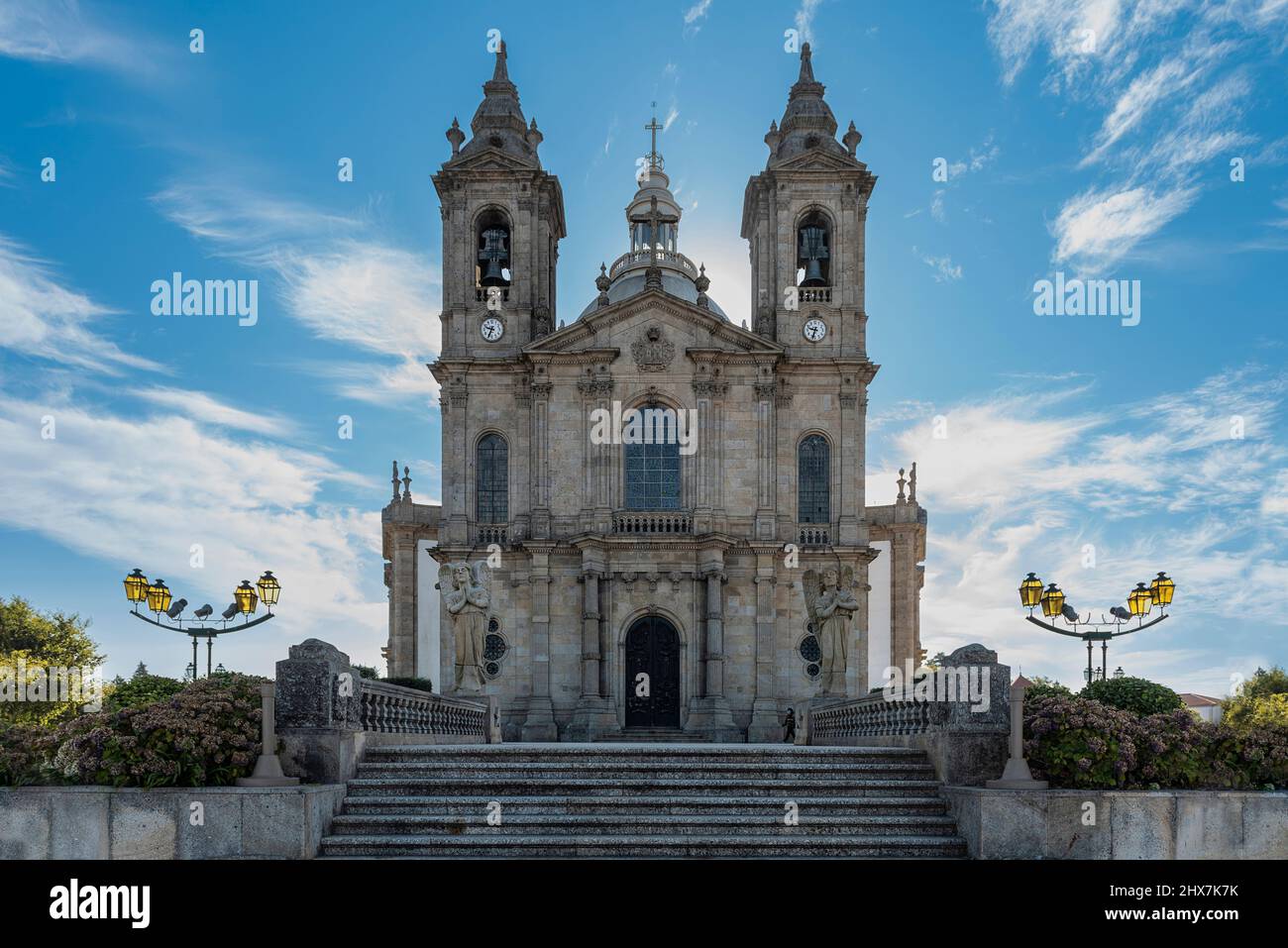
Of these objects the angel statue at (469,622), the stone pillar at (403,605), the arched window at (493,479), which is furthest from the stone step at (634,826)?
the stone pillar at (403,605)

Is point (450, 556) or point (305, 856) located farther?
point (450, 556)

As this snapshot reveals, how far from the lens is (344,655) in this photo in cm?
A: 1257

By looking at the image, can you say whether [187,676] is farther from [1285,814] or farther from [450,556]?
[1285,814]

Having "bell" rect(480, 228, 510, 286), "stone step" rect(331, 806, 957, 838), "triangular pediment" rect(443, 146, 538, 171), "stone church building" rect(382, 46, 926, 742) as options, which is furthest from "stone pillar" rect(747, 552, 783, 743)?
"stone step" rect(331, 806, 957, 838)

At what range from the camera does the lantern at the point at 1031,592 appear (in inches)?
945

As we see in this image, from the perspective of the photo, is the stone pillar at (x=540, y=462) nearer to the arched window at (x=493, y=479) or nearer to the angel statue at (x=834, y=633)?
the arched window at (x=493, y=479)

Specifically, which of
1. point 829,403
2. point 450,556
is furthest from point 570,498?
point 829,403

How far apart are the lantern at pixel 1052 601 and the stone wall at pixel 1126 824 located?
12997mm

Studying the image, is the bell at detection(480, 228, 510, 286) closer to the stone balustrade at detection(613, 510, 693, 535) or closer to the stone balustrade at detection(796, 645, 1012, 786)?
the stone balustrade at detection(613, 510, 693, 535)

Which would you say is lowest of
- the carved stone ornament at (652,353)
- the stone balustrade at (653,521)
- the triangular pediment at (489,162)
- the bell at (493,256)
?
the stone balustrade at (653,521)

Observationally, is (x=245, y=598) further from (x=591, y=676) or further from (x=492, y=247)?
(x=492, y=247)

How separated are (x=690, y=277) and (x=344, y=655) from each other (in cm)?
3846

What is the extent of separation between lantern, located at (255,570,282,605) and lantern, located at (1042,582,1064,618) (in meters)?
17.1
